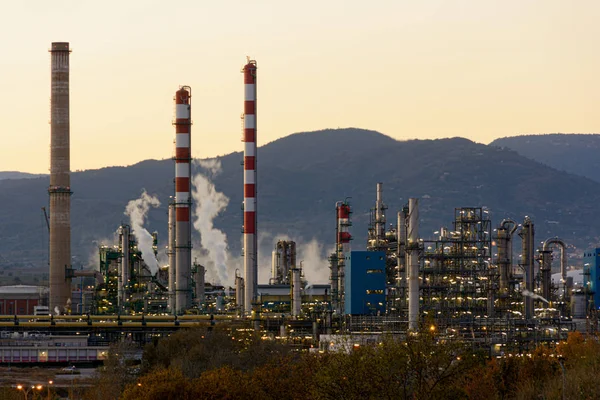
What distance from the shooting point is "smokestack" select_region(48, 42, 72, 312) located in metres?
87.5

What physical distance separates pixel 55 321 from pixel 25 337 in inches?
103

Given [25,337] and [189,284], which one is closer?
[25,337]

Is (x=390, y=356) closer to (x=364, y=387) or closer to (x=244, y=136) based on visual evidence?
(x=364, y=387)

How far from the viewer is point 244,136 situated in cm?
8406

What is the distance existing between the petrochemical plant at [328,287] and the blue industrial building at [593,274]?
0.32 ft

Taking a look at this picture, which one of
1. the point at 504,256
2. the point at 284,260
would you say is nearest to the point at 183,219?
the point at 284,260

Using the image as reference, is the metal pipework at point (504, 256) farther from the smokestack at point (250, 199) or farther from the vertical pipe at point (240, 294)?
the vertical pipe at point (240, 294)

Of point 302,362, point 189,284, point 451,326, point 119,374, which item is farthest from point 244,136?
point 302,362

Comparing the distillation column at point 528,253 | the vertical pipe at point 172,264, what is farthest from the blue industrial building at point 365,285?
the vertical pipe at point 172,264

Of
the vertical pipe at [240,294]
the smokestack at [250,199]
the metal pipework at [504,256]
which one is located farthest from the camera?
the vertical pipe at [240,294]

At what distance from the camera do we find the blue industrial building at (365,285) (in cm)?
7294

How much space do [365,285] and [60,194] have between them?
24622mm

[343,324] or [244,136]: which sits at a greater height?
[244,136]

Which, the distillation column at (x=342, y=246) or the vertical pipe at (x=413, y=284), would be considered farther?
the distillation column at (x=342, y=246)
